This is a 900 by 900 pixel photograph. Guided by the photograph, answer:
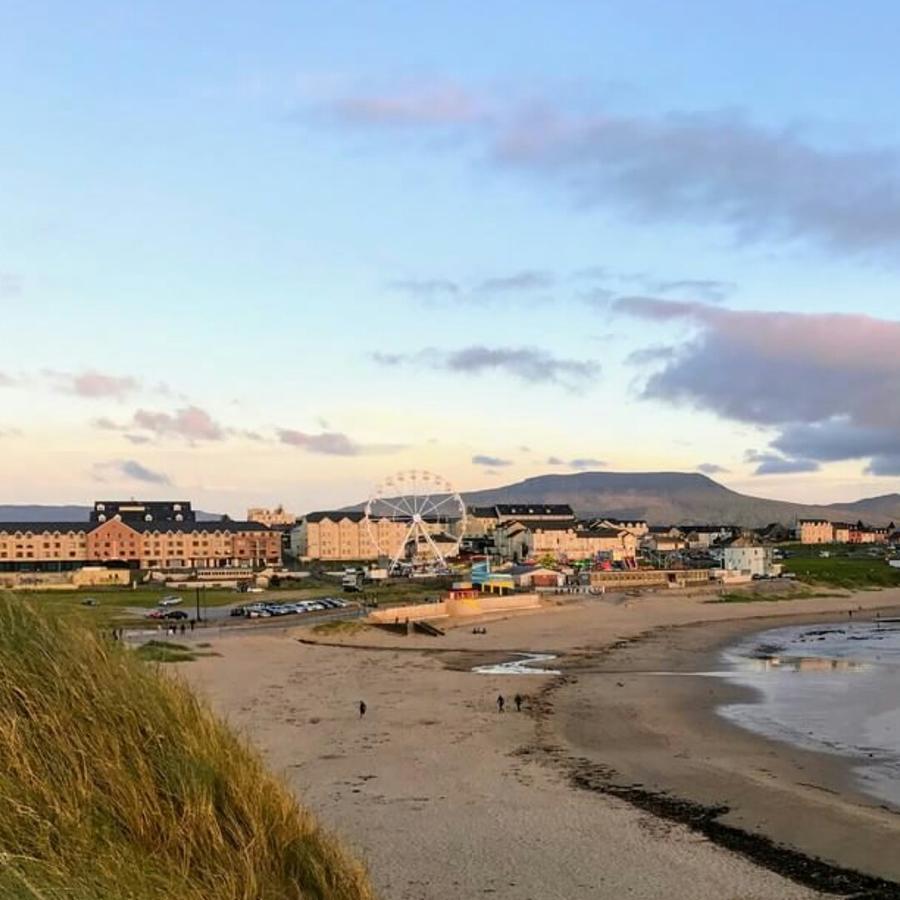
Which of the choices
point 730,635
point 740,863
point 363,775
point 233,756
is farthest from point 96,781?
point 730,635

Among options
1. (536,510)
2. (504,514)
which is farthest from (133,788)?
(504,514)

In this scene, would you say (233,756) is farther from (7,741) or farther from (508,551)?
(508,551)

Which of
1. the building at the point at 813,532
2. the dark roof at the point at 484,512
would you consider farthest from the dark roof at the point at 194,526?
the building at the point at 813,532

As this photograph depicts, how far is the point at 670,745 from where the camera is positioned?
21.7m

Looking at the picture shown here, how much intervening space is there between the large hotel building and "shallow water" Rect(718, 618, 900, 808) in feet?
271

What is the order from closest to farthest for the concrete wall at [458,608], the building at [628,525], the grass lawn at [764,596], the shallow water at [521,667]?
the shallow water at [521,667] < the concrete wall at [458,608] < the grass lawn at [764,596] < the building at [628,525]

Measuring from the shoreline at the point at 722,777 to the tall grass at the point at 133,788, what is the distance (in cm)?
757

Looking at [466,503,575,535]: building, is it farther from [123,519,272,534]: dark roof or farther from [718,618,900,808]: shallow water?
[718,618,900,808]: shallow water

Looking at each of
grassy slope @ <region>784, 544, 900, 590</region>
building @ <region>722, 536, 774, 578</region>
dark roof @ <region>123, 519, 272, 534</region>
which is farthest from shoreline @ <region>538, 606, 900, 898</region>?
dark roof @ <region>123, 519, 272, 534</region>

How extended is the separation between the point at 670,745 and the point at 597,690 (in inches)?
374

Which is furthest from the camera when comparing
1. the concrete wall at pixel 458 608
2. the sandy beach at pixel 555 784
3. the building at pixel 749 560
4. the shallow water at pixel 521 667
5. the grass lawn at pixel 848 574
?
the building at pixel 749 560

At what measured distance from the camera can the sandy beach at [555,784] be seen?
40.2ft

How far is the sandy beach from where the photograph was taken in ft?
40.2

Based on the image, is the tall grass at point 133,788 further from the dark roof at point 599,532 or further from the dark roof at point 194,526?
the dark roof at point 599,532
